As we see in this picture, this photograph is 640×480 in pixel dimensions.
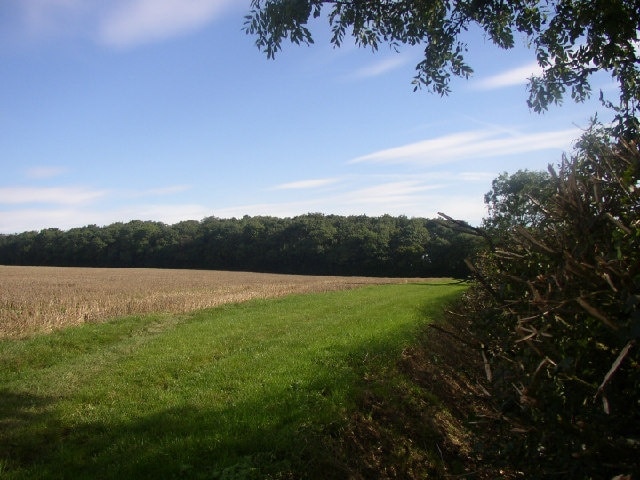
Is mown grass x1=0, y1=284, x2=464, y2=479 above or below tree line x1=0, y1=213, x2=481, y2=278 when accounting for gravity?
below

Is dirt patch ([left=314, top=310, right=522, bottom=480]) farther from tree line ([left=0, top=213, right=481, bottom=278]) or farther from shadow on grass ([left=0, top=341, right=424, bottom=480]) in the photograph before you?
tree line ([left=0, top=213, right=481, bottom=278])

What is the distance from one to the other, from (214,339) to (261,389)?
18.3 feet

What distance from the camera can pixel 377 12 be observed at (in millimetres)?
7613

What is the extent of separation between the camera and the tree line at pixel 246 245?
82.4m

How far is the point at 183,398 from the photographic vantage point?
7.93 meters

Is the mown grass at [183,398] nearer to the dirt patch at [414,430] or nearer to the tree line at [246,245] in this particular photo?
the dirt patch at [414,430]

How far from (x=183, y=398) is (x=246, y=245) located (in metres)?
82.6

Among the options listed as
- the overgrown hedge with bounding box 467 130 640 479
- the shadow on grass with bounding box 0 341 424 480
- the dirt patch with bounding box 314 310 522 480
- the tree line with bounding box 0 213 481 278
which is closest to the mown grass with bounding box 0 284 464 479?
the shadow on grass with bounding box 0 341 424 480

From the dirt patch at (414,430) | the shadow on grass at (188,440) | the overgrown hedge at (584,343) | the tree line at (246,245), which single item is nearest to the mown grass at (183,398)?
the shadow on grass at (188,440)

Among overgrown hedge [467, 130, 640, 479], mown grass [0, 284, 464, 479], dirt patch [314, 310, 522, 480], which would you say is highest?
overgrown hedge [467, 130, 640, 479]

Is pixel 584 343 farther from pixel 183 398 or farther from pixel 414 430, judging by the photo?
pixel 183 398

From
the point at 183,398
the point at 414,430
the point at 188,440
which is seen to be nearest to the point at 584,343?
the point at 414,430

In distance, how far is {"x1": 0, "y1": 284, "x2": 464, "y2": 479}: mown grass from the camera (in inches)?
218

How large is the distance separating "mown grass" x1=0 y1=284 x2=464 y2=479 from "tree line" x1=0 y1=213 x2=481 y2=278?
67182mm
